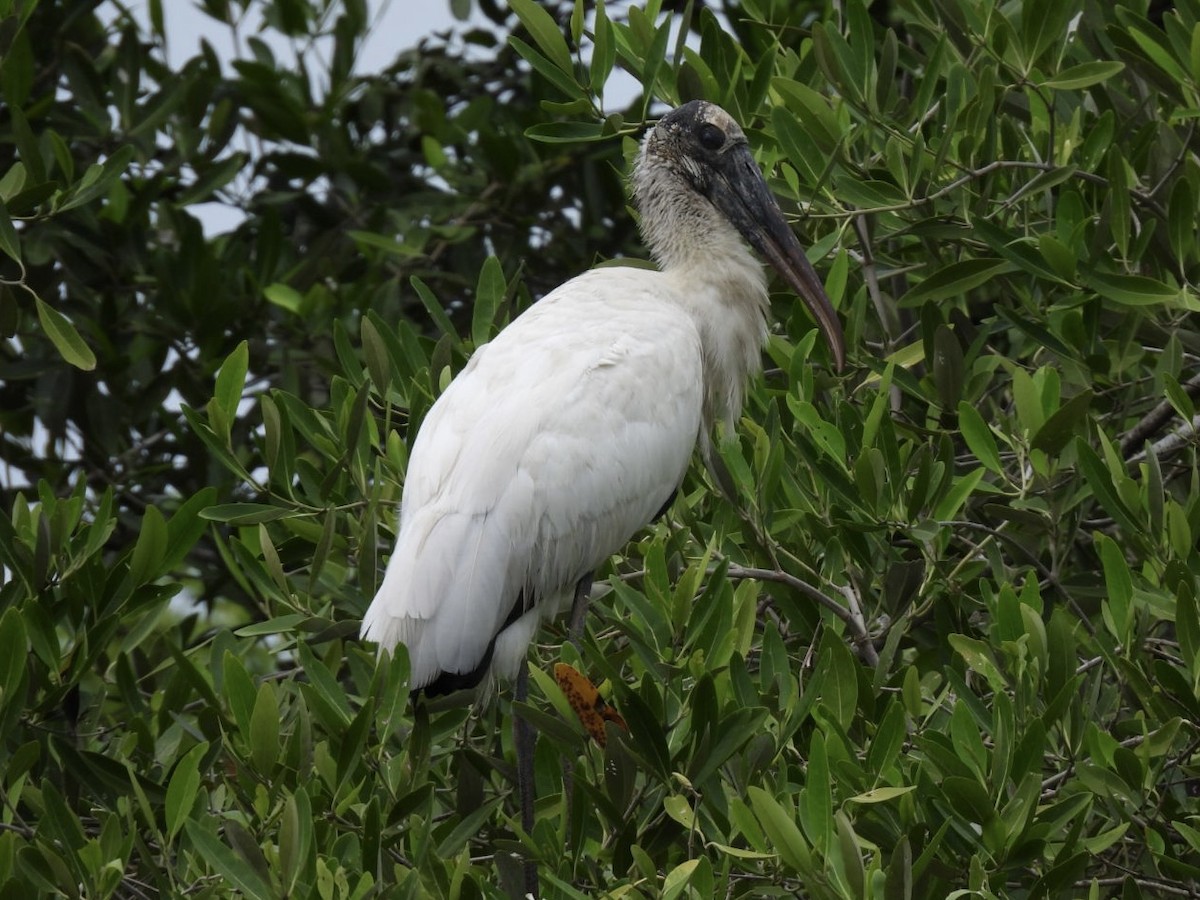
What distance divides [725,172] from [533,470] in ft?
4.26

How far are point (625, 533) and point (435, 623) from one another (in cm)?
65

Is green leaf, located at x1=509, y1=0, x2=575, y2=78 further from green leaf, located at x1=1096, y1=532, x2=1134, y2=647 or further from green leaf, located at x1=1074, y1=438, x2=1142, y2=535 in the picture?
green leaf, located at x1=1096, y1=532, x2=1134, y2=647

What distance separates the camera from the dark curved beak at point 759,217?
15.9 feet

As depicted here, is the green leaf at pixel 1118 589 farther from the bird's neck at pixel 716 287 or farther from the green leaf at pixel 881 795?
the bird's neck at pixel 716 287

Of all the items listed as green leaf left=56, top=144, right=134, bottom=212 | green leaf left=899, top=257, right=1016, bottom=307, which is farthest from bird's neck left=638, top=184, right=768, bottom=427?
green leaf left=56, top=144, right=134, bottom=212

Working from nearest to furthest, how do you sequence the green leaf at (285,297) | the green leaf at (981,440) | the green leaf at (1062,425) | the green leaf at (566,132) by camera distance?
1. the green leaf at (1062,425)
2. the green leaf at (981,440)
3. the green leaf at (566,132)
4. the green leaf at (285,297)

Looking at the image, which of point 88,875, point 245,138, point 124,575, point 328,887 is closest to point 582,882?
point 328,887

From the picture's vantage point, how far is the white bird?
169 inches

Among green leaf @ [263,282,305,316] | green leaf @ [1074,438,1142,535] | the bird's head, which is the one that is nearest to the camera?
green leaf @ [1074,438,1142,535]

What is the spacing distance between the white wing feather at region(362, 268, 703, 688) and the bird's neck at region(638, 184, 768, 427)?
0.22m

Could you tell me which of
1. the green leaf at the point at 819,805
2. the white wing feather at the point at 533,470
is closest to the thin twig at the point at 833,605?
the white wing feather at the point at 533,470

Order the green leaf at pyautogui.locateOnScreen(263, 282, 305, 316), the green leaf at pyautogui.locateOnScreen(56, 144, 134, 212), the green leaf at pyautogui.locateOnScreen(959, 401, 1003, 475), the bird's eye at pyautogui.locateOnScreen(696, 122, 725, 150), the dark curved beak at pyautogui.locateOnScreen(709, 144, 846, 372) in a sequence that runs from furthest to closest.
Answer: the green leaf at pyautogui.locateOnScreen(263, 282, 305, 316) < the bird's eye at pyautogui.locateOnScreen(696, 122, 725, 150) < the dark curved beak at pyautogui.locateOnScreen(709, 144, 846, 372) < the green leaf at pyautogui.locateOnScreen(56, 144, 134, 212) < the green leaf at pyautogui.locateOnScreen(959, 401, 1003, 475)

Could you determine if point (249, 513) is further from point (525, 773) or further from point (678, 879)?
point (678, 879)

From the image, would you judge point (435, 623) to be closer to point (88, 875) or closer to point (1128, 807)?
point (88, 875)
